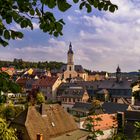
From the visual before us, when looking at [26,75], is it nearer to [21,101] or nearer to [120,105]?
[21,101]

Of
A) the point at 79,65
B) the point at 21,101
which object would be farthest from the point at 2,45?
the point at 79,65

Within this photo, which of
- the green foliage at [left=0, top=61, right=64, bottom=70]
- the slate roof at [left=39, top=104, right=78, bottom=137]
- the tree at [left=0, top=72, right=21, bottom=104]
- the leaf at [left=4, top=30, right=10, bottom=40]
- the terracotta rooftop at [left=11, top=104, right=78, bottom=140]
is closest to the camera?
the leaf at [left=4, top=30, right=10, bottom=40]

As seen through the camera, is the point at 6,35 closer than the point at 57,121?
Yes

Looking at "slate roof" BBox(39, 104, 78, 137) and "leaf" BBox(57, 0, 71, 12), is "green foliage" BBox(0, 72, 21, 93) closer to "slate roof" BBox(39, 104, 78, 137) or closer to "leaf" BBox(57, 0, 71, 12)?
"leaf" BBox(57, 0, 71, 12)

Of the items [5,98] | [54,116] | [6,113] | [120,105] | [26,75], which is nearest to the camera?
[5,98]

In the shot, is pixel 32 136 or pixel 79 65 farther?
pixel 79 65

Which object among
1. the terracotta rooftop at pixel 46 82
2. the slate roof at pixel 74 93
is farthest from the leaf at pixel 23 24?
the terracotta rooftop at pixel 46 82

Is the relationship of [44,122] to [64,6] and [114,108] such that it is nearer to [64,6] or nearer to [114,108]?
[64,6]

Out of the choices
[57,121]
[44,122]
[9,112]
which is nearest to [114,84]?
[9,112]

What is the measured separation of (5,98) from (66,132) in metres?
26.8

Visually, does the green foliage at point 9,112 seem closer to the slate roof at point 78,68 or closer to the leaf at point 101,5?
the leaf at point 101,5

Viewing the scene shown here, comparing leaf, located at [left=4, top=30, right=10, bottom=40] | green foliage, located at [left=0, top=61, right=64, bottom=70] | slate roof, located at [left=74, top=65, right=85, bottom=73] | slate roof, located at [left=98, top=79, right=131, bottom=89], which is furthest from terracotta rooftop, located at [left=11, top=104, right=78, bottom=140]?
green foliage, located at [left=0, top=61, right=64, bottom=70]

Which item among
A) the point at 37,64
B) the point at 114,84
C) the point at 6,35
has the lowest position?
the point at 6,35

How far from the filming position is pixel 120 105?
5922 cm
